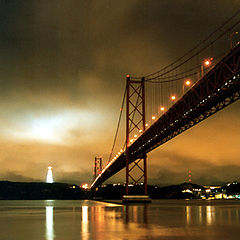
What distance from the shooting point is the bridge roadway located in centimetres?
2312

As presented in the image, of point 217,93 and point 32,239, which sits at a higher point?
point 217,93

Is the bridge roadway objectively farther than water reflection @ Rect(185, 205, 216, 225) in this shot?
Yes

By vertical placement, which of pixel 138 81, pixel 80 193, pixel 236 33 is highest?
pixel 138 81

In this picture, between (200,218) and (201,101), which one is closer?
(200,218)

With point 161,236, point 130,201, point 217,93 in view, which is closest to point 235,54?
point 217,93

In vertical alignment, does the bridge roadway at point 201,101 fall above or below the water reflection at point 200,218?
above

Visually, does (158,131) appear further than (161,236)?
Yes

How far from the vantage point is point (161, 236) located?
8914mm

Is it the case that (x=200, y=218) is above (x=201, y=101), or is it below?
below

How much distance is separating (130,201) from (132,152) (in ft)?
22.2

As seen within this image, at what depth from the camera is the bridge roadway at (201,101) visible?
23.1 metres

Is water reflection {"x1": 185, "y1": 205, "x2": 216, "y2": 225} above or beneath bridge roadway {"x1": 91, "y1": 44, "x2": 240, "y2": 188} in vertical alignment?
beneath

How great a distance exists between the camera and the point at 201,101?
92.1 feet

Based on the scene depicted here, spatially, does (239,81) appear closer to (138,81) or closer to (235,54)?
(235,54)
